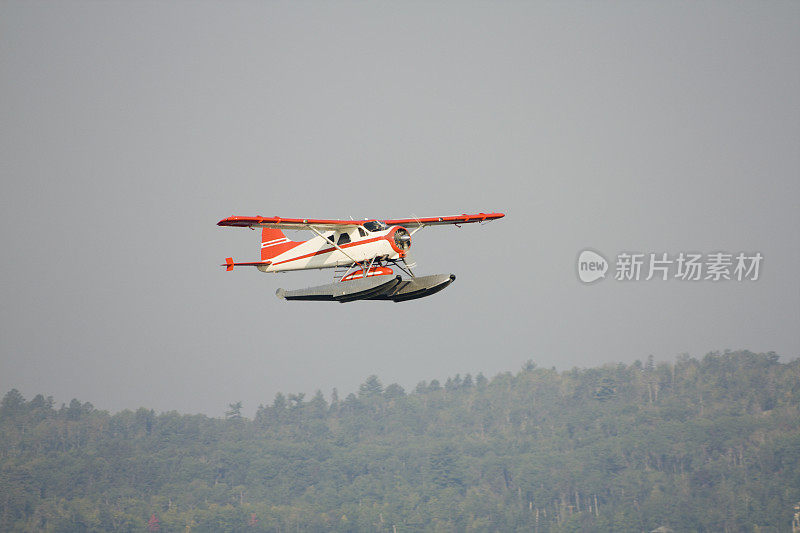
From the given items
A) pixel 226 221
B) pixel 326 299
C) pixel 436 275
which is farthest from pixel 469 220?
pixel 226 221

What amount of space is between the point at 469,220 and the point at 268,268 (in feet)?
30.5

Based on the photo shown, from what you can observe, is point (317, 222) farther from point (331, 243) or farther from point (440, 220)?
point (440, 220)

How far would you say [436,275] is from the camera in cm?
4438

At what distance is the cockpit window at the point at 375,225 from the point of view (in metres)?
44.4

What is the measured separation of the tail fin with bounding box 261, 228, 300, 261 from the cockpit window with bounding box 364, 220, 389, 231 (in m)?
4.55

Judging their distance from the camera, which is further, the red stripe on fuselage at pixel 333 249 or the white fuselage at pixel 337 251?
the red stripe on fuselage at pixel 333 249

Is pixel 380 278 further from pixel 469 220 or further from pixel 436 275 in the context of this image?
pixel 469 220

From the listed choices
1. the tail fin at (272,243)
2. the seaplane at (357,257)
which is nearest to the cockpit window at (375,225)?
the seaplane at (357,257)

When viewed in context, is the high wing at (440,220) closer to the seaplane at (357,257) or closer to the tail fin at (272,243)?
the seaplane at (357,257)

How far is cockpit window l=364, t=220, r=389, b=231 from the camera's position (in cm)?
4441

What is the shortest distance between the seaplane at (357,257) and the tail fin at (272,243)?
1.00m

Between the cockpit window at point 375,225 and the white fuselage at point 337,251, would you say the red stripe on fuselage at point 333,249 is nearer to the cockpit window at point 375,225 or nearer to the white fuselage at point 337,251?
the white fuselage at point 337,251

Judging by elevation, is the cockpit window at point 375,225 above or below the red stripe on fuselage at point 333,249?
above

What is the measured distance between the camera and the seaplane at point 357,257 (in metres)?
43.3
